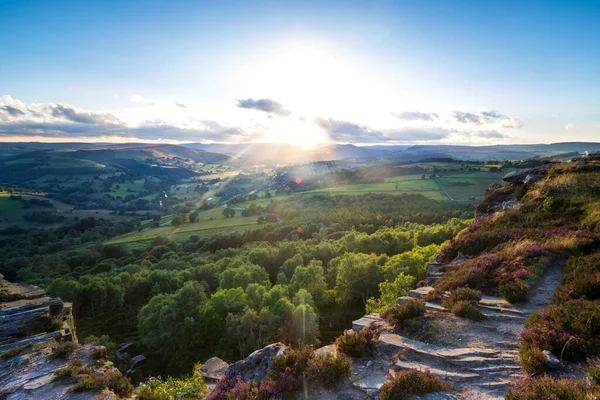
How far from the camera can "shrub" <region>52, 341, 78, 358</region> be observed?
16641mm

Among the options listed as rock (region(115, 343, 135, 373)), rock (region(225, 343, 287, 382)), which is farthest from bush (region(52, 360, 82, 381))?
rock (region(115, 343, 135, 373))

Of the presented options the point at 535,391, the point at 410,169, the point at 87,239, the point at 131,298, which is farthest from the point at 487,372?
the point at 410,169

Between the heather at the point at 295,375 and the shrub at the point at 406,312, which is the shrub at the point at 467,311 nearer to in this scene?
the shrub at the point at 406,312

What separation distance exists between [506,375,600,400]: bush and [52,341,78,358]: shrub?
73.0 feet

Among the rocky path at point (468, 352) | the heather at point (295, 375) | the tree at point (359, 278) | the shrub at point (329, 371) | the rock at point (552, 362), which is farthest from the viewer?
the tree at point (359, 278)

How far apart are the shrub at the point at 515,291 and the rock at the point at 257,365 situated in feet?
36.9

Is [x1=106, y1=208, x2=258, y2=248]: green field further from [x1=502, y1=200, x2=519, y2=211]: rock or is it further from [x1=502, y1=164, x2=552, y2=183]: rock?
[x1=502, y1=200, x2=519, y2=211]: rock

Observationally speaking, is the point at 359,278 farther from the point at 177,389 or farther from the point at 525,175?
the point at 177,389

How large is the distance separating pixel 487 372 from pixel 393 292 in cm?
1894

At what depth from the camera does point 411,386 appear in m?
8.55

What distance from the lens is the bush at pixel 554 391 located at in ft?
20.5

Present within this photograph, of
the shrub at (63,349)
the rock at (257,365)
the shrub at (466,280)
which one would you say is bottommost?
the shrub at (63,349)

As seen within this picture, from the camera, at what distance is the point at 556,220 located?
2109 cm

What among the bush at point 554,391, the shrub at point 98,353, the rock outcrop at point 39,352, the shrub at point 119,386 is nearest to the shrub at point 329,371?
the bush at point 554,391
